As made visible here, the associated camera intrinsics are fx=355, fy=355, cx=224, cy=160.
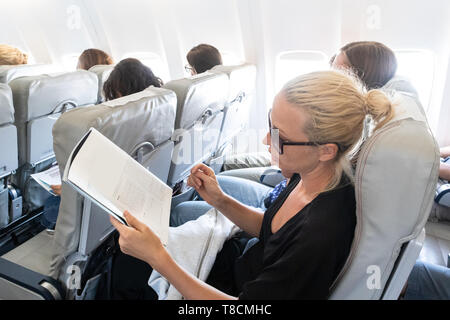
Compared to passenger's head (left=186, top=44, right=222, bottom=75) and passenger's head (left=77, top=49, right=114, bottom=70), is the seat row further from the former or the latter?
passenger's head (left=77, top=49, right=114, bottom=70)

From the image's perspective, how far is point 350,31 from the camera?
3314 millimetres

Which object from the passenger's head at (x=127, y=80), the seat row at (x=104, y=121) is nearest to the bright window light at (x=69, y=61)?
the seat row at (x=104, y=121)

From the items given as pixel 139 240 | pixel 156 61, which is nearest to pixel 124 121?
pixel 139 240

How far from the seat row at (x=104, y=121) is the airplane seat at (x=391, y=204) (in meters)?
0.82

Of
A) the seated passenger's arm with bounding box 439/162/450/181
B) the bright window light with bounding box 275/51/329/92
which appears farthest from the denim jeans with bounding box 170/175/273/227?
the bright window light with bounding box 275/51/329/92

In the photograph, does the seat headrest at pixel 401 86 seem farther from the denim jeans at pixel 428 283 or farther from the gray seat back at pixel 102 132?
the gray seat back at pixel 102 132

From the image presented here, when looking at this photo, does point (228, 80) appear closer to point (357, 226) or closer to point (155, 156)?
point (155, 156)

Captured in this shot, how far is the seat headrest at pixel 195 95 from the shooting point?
185 cm

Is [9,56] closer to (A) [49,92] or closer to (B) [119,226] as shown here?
(A) [49,92]

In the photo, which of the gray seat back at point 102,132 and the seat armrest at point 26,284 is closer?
the gray seat back at point 102,132

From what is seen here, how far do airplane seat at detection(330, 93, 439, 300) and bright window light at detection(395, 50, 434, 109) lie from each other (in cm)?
253

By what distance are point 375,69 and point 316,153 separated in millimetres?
1194

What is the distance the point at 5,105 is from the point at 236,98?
1.82 metres

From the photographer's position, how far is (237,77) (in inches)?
111
